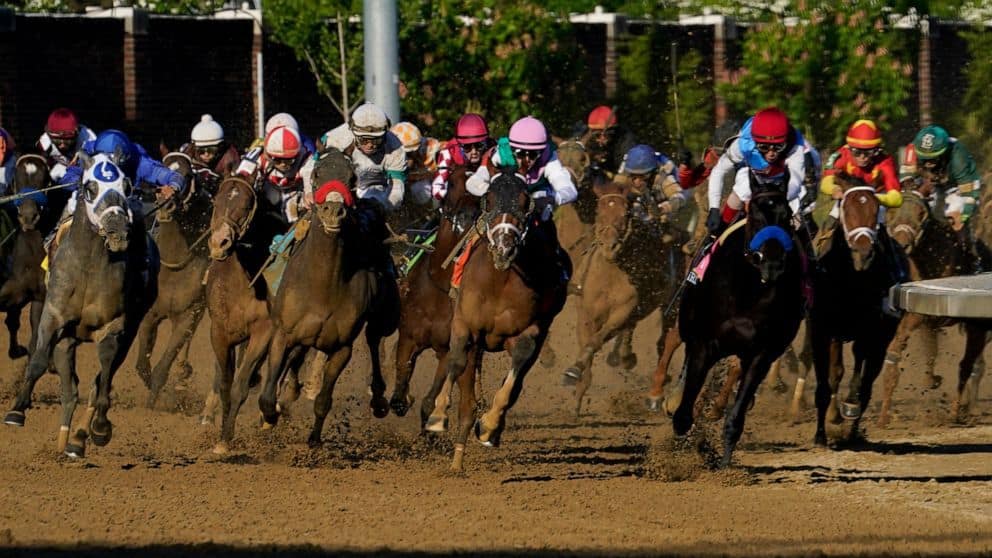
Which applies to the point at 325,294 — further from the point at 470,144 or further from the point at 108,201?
the point at 470,144

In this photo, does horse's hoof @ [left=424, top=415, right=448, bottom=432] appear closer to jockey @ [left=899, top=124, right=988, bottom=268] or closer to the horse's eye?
the horse's eye

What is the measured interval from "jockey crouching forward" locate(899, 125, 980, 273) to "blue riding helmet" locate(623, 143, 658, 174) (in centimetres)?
201

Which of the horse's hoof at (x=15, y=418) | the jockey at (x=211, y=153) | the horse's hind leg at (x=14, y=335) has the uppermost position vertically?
the jockey at (x=211, y=153)

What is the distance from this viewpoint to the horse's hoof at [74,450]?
1073cm

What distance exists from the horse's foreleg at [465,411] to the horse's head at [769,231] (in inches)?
69.2

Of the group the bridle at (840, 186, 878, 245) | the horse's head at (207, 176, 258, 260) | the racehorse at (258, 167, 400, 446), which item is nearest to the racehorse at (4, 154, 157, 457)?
the horse's head at (207, 176, 258, 260)

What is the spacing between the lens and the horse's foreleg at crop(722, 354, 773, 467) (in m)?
10.3

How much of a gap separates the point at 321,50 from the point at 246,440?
1225 centimetres

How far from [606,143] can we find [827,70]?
7199mm

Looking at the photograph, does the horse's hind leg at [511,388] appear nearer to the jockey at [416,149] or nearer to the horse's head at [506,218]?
the horse's head at [506,218]

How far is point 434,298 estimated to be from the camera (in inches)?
463

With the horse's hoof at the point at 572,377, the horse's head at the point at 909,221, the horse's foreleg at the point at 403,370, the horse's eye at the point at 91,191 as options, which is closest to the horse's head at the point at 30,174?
the horse's eye at the point at 91,191

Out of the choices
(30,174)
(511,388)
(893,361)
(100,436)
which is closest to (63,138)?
(30,174)

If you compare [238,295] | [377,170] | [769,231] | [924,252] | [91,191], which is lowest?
[238,295]
